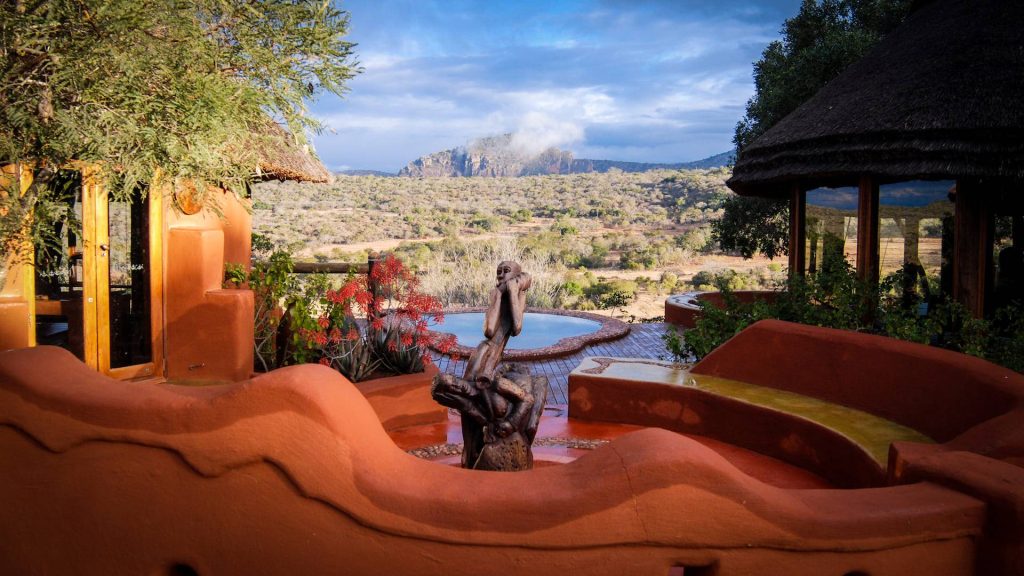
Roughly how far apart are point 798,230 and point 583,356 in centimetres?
364

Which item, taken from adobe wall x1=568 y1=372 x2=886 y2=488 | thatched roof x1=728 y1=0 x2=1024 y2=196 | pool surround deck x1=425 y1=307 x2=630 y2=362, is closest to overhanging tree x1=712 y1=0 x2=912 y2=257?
thatched roof x1=728 y1=0 x2=1024 y2=196

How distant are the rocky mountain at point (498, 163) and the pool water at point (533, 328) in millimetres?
46162

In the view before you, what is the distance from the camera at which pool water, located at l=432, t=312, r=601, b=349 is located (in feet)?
43.4

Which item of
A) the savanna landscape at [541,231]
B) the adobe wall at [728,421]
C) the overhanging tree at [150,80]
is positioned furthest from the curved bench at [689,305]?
the overhanging tree at [150,80]

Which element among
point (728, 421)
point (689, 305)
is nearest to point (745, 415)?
point (728, 421)

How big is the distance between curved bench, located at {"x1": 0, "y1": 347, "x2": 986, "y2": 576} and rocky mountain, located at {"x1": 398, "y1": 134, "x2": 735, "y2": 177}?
58515mm

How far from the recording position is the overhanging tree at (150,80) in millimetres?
3348

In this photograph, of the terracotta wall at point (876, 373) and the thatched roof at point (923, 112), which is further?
Result: the thatched roof at point (923, 112)

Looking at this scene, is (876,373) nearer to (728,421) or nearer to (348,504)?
(728,421)

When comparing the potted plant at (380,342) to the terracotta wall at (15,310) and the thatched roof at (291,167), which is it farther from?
the terracotta wall at (15,310)

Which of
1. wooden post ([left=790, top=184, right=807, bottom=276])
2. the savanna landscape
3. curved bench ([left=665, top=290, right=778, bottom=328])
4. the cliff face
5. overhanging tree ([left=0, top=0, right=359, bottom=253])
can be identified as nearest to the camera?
overhanging tree ([left=0, top=0, right=359, bottom=253])

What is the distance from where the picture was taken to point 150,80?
3.60 meters

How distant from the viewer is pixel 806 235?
408 inches

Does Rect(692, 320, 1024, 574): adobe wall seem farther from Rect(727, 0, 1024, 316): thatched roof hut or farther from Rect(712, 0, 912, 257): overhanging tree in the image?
Rect(712, 0, 912, 257): overhanging tree
